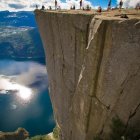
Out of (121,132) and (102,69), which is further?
(121,132)

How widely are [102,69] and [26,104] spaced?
7333cm

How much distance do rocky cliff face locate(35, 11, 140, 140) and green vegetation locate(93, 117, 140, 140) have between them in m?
0.24

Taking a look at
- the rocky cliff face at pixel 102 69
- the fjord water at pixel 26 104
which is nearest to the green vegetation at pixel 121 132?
the rocky cliff face at pixel 102 69

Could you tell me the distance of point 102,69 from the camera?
46.7ft

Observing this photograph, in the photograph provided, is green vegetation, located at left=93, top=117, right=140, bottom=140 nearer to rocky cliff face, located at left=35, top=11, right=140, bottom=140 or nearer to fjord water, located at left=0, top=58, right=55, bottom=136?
rocky cliff face, located at left=35, top=11, right=140, bottom=140

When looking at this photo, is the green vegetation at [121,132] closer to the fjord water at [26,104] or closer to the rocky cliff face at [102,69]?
the rocky cliff face at [102,69]

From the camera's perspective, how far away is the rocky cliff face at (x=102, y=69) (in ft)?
41.9

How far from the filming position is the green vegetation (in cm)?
1408

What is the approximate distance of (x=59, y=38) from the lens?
907 inches

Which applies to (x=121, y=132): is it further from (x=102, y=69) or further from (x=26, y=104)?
(x=26, y=104)

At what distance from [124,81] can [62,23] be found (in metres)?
9.78

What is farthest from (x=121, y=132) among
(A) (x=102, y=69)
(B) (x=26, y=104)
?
(B) (x=26, y=104)

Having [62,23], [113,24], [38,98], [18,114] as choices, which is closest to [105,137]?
[113,24]

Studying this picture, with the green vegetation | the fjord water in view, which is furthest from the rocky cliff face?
the fjord water
